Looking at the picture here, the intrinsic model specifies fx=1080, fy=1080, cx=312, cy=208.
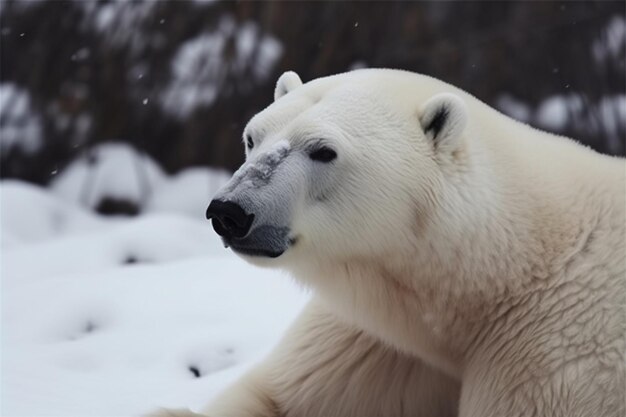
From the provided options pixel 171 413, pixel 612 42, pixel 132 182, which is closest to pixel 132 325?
pixel 171 413

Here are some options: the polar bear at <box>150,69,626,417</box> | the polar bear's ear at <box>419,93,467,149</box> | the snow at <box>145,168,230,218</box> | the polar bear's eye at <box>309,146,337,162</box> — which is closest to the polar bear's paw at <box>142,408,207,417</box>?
the polar bear at <box>150,69,626,417</box>

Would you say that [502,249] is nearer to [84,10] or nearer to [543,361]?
[543,361]

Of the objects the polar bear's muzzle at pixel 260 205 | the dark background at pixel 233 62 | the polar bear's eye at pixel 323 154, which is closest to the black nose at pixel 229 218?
the polar bear's muzzle at pixel 260 205

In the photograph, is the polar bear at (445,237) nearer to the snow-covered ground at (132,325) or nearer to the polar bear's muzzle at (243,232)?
the polar bear's muzzle at (243,232)

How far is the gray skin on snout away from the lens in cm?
251

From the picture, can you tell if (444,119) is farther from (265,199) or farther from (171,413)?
(171,413)

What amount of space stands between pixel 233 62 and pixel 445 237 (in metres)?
6.18

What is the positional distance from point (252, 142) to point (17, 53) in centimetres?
663

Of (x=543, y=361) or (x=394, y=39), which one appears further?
(x=394, y=39)

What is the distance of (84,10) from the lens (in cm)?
870

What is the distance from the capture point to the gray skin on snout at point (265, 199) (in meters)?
2.51

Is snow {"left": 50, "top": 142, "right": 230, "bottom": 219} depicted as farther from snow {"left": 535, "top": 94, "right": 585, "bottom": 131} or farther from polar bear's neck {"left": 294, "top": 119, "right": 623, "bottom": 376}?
polar bear's neck {"left": 294, "top": 119, "right": 623, "bottom": 376}

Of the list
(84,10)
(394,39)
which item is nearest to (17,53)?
(84,10)

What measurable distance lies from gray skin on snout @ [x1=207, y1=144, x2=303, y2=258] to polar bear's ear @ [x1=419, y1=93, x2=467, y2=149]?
0.35 metres
